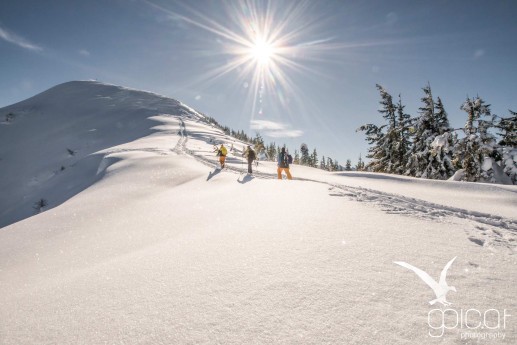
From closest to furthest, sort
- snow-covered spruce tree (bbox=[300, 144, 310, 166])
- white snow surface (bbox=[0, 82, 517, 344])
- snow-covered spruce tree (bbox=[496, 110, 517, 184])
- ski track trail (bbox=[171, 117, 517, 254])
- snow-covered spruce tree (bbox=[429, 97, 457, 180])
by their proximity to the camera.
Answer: white snow surface (bbox=[0, 82, 517, 344]), ski track trail (bbox=[171, 117, 517, 254]), snow-covered spruce tree (bbox=[496, 110, 517, 184]), snow-covered spruce tree (bbox=[429, 97, 457, 180]), snow-covered spruce tree (bbox=[300, 144, 310, 166])

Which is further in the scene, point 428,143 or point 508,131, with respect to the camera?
point 428,143

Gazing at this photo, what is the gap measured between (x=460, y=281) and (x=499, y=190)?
32.1 feet

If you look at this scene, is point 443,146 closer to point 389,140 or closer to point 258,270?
point 389,140

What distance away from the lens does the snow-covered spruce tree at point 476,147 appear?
661 inches

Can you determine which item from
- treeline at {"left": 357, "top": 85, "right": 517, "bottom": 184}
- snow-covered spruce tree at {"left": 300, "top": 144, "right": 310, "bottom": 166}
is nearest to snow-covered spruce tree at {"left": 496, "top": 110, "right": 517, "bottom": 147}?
treeline at {"left": 357, "top": 85, "right": 517, "bottom": 184}

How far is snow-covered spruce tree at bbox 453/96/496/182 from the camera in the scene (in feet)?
55.1

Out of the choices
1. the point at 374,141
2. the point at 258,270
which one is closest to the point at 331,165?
the point at 374,141

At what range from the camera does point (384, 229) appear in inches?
178

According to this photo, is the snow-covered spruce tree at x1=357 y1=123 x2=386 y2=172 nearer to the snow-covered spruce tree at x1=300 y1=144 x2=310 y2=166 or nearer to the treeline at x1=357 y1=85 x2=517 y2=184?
the treeline at x1=357 y1=85 x2=517 y2=184

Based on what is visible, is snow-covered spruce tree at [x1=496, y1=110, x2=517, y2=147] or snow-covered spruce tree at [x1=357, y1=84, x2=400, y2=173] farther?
snow-covered spruce tree at [x1=357, y1=84, x2=400, y2=173]

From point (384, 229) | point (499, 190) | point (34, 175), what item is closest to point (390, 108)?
point (499, 190)

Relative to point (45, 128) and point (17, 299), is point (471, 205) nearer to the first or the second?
point (17, 299)

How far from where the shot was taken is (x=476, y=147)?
1733cm

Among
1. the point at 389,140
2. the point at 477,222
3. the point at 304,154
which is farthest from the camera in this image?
the point at 304,154
